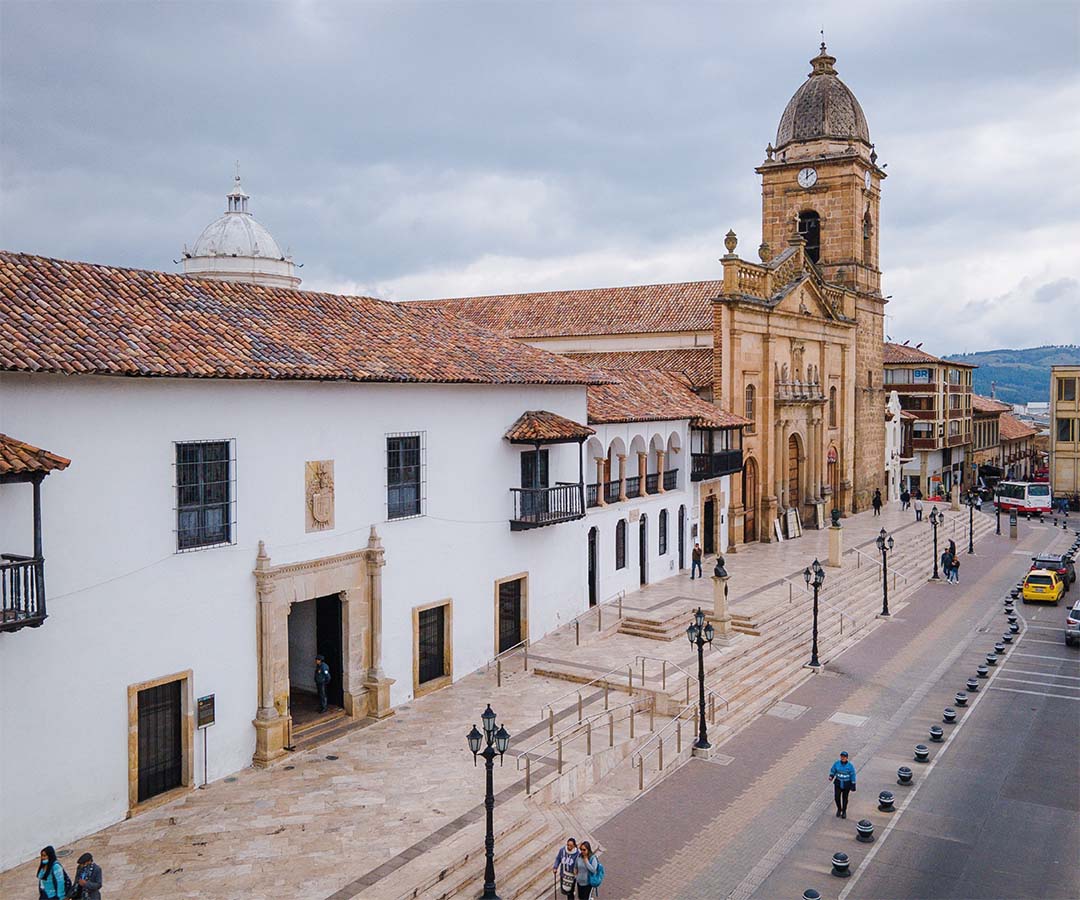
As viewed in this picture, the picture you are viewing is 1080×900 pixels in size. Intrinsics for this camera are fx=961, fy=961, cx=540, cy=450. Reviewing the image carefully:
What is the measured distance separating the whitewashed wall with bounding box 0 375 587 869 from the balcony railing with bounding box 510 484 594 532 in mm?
1518

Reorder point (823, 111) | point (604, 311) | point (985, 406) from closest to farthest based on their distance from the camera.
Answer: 1. point (604, 311)
2. point (823, 111)
3. point (985, 406)

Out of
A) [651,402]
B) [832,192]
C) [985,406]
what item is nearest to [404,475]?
[651,402]

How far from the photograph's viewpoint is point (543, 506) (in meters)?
23.3

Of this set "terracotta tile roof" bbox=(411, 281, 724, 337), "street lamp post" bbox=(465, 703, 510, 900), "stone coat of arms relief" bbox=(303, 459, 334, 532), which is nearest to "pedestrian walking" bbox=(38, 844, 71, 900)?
"street lamp post" bbox=(465, 703, 510, 900)

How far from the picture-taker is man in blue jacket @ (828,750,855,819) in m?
15.7

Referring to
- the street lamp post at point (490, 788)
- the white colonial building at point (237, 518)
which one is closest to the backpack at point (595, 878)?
the street lamp post at point (490, 788)

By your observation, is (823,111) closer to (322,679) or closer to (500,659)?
(500,659)

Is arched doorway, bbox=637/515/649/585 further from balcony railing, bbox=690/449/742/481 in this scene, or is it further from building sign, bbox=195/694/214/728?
building sign, bbox=195/694/214/728

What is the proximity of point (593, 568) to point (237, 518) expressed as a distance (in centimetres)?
1294

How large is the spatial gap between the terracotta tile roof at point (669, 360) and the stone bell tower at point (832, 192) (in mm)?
9976

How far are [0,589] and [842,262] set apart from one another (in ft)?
139

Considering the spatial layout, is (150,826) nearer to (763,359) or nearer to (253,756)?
(253,756)

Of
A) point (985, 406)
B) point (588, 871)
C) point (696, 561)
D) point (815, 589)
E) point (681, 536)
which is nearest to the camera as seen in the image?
point (588, 871)

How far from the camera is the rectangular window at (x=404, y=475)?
1952 centimetres
